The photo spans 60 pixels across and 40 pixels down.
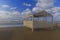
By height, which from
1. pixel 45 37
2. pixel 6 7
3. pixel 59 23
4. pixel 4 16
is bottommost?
pixel 45 37

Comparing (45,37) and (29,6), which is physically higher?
(29,6)

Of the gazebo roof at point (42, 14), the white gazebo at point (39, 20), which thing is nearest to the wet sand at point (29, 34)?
the white gazebo at point (39, 20)

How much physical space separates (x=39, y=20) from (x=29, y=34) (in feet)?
1.01

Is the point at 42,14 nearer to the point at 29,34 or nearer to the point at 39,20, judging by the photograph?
the point at 39,20

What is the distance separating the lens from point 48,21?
230cm

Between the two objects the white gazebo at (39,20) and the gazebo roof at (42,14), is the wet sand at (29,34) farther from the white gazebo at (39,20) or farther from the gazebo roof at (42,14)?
the gazebo roof at (42,14)

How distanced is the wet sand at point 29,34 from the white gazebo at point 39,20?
0.09 m

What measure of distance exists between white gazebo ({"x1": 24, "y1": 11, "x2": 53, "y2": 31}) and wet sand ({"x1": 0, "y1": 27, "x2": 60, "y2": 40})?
A: 91 mm

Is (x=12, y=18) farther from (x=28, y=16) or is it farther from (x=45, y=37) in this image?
(x=45, y=37)

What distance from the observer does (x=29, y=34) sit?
2.27m

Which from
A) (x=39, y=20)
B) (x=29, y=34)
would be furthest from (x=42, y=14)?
(x=29, y=34)

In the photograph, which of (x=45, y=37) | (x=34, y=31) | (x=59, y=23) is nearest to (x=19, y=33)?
(x=34, y=31)

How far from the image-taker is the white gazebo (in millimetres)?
2275

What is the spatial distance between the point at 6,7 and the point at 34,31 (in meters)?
0.65
